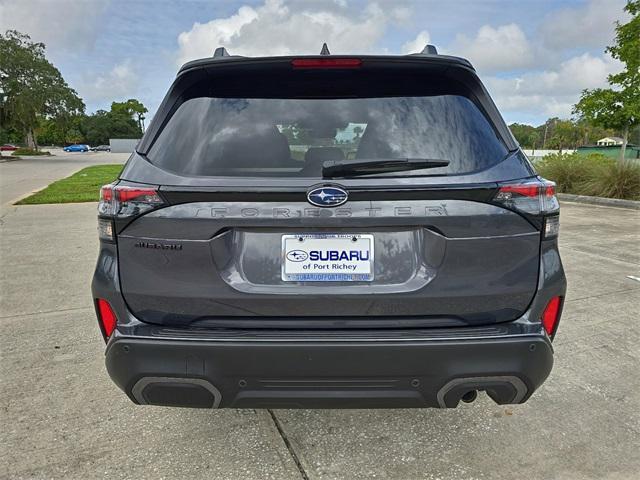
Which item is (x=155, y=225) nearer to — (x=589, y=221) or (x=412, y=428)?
(x=412, y=428)

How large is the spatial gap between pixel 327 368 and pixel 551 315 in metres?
0.94

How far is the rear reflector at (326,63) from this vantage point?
188cm

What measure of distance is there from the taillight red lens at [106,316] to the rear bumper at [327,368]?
0.25 ft

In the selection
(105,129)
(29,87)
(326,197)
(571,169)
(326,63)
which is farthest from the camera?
(105,129)

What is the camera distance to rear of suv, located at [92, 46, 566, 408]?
5.38ft

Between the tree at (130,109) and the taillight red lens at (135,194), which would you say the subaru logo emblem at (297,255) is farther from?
the tree at (130,109)

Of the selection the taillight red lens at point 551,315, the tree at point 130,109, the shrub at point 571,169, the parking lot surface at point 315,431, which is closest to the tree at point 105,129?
the tree at point 130,109

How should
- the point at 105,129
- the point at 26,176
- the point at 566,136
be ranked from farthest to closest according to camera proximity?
the point at 105,129 → the point at 566,136 → the point at 26,176

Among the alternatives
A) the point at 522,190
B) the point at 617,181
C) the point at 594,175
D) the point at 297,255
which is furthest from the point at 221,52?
the point at 594,175

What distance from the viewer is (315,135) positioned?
6.30 feet

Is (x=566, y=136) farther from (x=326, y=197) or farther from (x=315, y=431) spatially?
(x=326, y=197)

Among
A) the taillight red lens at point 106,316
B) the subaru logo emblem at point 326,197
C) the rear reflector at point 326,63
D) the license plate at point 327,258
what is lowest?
the taillight red lens at point 106,316

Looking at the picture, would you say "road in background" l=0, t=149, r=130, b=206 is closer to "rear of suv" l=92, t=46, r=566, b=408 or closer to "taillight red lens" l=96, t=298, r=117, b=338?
"taillight red lens" l=96, t=298, r=117, b=338

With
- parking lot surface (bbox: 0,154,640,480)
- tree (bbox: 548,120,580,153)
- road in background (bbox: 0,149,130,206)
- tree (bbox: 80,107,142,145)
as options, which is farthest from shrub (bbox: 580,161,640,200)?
tree (bbox: 80,107,142,145)
